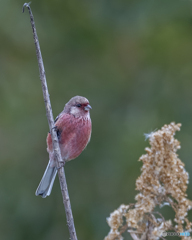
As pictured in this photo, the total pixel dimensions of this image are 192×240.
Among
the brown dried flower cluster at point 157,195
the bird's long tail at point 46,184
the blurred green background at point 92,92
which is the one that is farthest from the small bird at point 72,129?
the blurred green background at point 92,92

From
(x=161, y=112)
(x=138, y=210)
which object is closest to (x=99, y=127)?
(x=161, y=112)

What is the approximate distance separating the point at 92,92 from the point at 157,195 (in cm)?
524

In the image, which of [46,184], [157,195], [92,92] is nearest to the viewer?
[157,195]

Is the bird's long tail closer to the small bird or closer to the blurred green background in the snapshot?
the small bird

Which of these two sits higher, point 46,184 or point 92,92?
point 92,92

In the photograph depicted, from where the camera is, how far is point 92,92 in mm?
7465

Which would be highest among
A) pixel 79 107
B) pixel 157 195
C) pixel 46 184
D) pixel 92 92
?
pixel 92 92

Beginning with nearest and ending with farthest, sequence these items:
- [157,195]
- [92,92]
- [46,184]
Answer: [157,195] → [46,184] → [92,92]

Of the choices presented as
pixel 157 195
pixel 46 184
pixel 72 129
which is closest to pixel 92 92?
pixel 72 129

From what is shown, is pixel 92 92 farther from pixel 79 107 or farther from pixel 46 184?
pixel 46 184

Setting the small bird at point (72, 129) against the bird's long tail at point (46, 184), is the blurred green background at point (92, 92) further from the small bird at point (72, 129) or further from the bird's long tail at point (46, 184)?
the small bird at point (72, 129)

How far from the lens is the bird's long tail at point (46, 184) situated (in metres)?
4.07

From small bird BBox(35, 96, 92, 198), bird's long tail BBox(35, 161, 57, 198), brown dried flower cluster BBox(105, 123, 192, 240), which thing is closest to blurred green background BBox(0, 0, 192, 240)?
bird's long tail BBox(35, 161, 57, 198)

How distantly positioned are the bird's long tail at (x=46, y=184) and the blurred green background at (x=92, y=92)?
199 cm
